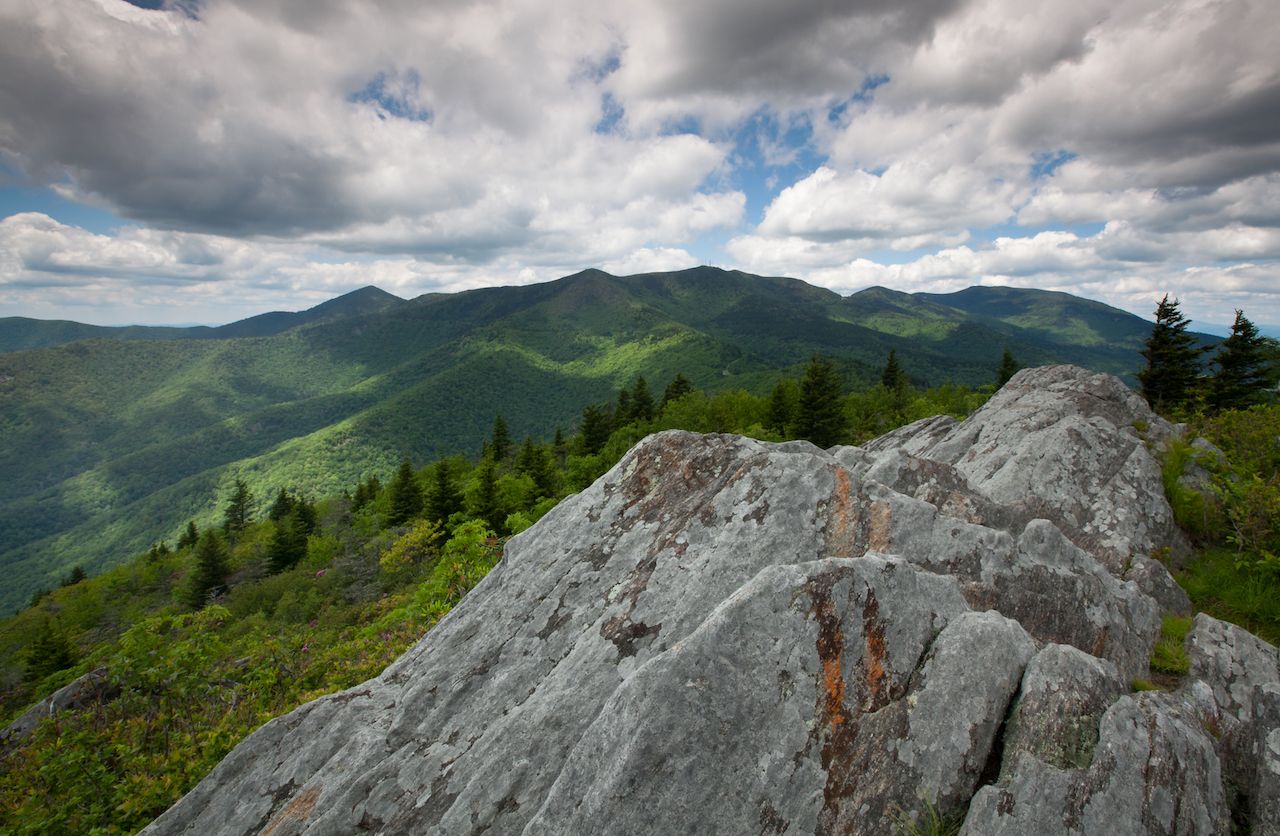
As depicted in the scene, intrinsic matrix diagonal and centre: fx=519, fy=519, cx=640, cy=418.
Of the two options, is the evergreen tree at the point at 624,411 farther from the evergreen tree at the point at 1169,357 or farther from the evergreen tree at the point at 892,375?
the evergreen tree at the point at 1169,357

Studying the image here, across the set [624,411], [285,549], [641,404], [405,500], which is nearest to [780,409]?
[641,404]

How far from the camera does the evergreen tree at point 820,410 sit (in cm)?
5100

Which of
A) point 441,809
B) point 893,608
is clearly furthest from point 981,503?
point 441,809

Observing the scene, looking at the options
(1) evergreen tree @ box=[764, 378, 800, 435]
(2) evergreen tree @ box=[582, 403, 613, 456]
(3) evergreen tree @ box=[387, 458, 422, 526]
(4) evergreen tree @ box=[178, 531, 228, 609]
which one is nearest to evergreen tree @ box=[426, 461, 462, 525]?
(3) evergreen tree @ box=[387, 458, 422, 526]

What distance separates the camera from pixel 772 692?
6.61m

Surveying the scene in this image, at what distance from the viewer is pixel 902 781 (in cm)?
605

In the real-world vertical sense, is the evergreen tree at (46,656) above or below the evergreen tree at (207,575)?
above

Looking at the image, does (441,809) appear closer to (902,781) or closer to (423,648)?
(423,648)

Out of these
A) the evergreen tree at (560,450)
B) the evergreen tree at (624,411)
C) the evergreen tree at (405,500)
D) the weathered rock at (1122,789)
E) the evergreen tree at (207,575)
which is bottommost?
the evergreen tree at (207,575)

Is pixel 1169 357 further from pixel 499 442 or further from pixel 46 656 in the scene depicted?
pixel 46 656

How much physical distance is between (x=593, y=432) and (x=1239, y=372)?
193ft

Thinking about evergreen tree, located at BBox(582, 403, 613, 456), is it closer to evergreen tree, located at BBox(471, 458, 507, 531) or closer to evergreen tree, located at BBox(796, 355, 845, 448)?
evergreen tree, located at BBox(471, 458, 507, 531)

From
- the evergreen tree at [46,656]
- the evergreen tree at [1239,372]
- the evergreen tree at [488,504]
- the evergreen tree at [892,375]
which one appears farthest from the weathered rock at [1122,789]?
the evergreen tree at [892,375]

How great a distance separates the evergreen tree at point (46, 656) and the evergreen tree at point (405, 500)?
23.8 metres
